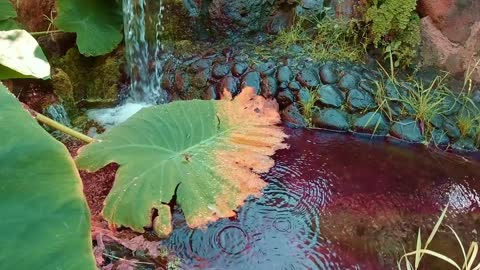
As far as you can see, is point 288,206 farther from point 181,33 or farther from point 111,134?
point 181,33

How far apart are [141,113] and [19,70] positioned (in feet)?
1.37

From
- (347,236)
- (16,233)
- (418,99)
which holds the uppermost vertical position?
(16,233)

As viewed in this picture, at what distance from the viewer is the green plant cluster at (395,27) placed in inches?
138

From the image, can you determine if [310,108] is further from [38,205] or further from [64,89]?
[38,205]

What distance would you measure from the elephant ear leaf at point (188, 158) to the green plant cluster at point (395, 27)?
206cm

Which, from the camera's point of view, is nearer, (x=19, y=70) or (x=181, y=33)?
(x=19, y=70)

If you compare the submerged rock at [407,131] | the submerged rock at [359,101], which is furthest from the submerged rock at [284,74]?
the submerged rock at [407,131]

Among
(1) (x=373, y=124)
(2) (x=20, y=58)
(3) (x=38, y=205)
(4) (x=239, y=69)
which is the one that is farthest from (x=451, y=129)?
(3) (x=38, y=205)

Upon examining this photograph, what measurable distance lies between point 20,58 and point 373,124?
2322mm

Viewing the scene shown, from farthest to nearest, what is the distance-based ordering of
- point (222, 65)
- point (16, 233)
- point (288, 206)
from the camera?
1. point (222, 65)
2. point (288, 206)
3. point (16, 233)

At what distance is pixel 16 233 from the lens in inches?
34.9

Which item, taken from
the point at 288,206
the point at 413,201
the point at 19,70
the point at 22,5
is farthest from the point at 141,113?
the point at 22,5

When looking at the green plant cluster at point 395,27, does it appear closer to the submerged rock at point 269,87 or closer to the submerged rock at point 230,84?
the submerged rock at point 269,87

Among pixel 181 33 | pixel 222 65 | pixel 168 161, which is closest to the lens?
pixel 168 161
